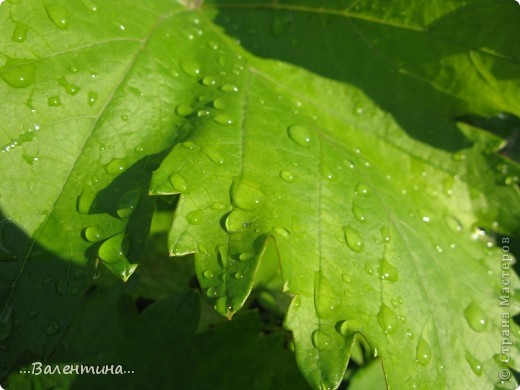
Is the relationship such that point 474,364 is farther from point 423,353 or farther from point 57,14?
point 57,14

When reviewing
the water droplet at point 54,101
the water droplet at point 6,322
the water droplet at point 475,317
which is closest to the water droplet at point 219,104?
the water droplet at point 54,101

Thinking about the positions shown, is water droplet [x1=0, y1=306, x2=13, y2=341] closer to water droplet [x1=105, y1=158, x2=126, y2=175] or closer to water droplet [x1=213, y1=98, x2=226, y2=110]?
water droplet [x1=105, y1=158, x2=126, y2=175]

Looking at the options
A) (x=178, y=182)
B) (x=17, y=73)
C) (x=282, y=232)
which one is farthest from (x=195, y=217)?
(x=17, y=73)

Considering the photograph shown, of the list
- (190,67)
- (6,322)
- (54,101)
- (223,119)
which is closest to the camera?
(6,322)

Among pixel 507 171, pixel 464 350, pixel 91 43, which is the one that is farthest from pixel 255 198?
pixel 507 171

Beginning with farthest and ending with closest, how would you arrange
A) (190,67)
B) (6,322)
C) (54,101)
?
(190,67), (54,101), (6,322)

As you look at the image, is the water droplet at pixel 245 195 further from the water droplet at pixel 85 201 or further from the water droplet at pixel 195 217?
the water droplet at pixel 85 201

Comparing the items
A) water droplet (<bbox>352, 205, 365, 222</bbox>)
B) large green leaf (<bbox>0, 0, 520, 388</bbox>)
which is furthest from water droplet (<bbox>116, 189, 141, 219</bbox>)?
water droplet (<bbox>352, 205, 365, 222</bbox>)
